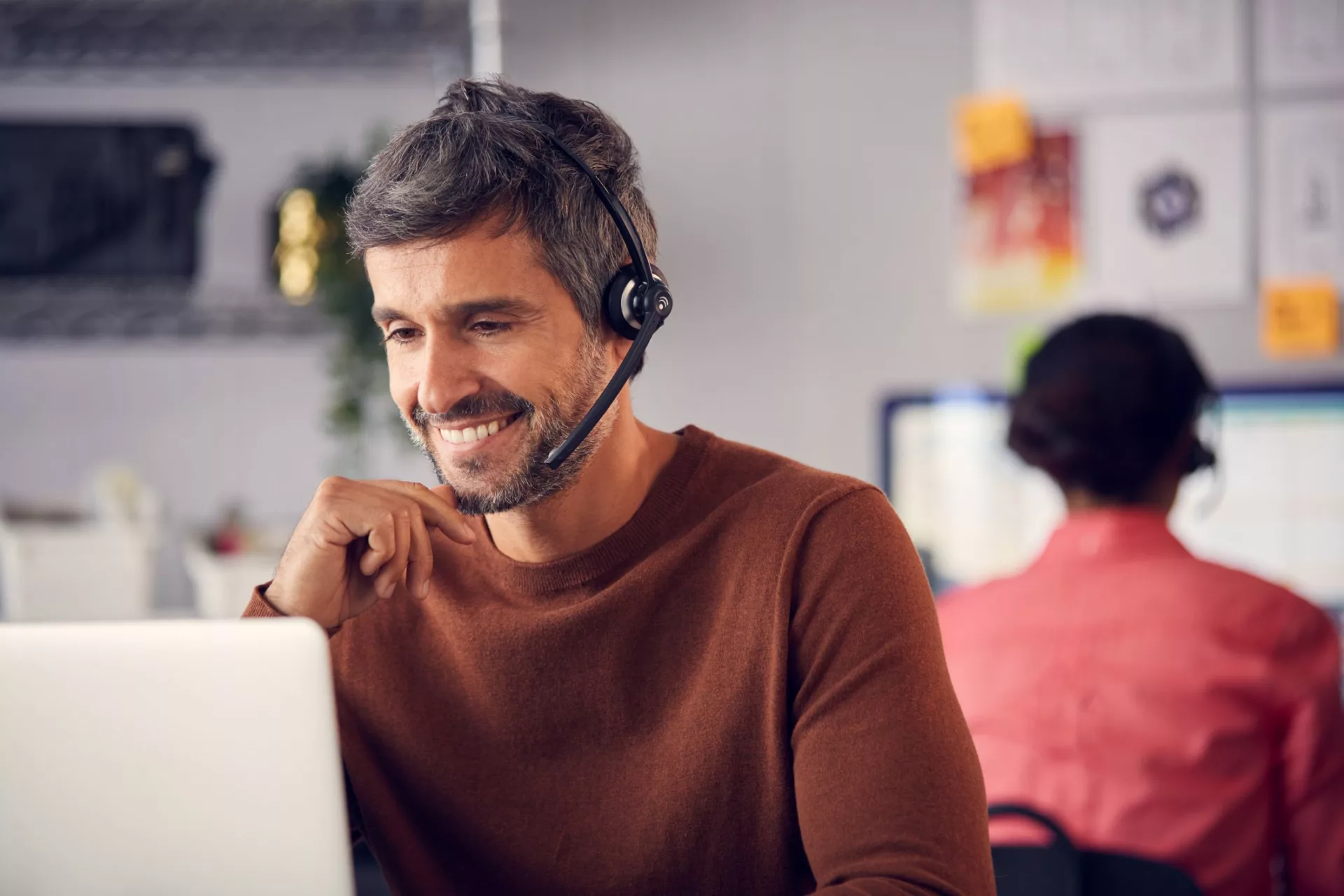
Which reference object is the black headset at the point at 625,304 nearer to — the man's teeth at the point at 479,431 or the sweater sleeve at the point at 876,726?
the man's teeth at the point at 479,431

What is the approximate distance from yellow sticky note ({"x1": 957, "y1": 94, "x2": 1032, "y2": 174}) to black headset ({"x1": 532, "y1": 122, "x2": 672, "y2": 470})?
4.18ft

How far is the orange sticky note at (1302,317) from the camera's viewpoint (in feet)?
6.65

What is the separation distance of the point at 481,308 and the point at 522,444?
107 mm

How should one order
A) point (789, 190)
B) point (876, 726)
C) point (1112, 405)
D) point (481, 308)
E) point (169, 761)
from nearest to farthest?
point (169, 761), point (876, 726), point (481, 308), point (1112, 405), point (789, 190)

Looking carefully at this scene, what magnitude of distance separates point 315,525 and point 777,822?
0.39 meters

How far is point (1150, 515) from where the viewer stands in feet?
4.24

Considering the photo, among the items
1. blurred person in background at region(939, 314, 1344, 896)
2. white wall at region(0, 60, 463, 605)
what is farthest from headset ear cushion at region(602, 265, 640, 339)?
white wall at region(0, 60, 463, 605)

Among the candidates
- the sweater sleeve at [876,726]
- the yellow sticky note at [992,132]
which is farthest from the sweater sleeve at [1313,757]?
the yellow sticky note at [992,132]

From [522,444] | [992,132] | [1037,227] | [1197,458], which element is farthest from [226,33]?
[1197,458]

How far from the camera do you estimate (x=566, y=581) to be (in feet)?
3.20

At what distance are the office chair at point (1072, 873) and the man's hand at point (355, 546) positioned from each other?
0.46m

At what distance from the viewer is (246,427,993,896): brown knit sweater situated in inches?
32.6

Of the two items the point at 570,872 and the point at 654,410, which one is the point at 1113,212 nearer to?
the point at 654,410

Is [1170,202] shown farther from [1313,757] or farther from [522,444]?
[522,444]
